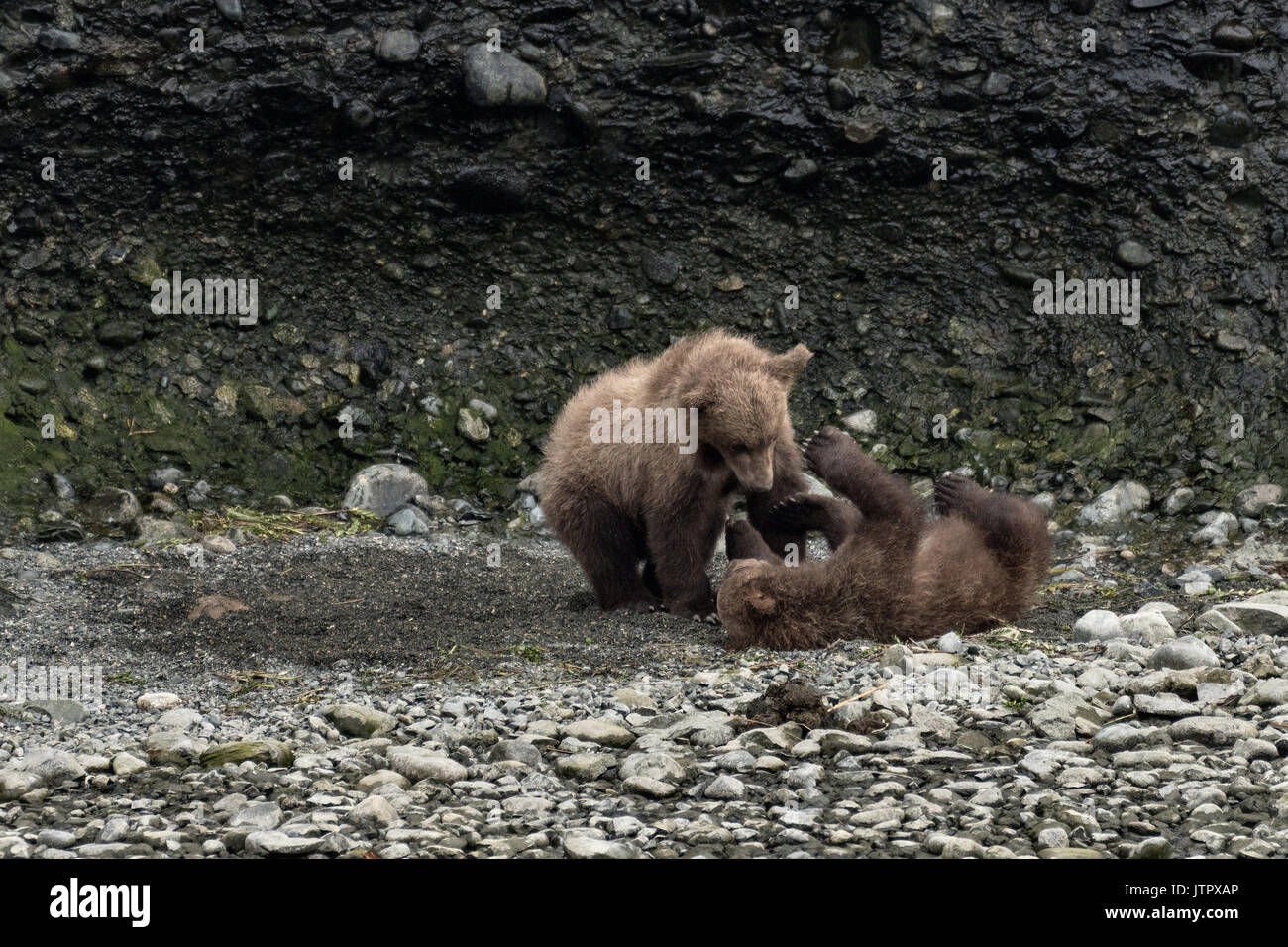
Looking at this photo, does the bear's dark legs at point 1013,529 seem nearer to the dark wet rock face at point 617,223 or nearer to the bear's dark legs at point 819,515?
the bear's dark legs at point 819,515

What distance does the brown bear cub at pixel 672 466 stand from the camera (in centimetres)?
717

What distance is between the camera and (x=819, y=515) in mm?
7316

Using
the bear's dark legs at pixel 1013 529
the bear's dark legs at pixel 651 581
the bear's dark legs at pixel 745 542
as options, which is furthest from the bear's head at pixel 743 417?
the bear's dark legs at pixel 651 581

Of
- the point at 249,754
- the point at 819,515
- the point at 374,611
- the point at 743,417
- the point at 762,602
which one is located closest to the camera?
the point at 249,754

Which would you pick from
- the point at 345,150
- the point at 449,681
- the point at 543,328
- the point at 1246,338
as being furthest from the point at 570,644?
the point at 1246,338

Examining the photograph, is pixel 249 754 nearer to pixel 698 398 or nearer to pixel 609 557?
pixel 698 398

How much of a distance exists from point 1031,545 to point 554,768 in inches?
127

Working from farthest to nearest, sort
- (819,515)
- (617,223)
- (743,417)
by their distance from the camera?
(617,223), (819,515), (743,417)

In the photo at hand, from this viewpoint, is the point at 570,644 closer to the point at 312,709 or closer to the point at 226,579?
the point at 312,709

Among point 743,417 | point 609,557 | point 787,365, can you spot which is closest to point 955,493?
point 787,365

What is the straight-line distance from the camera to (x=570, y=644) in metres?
7.02

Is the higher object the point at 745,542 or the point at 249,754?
the point at 745,542

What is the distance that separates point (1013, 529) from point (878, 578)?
0.83 metres

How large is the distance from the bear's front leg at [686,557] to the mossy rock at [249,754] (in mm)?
3001
